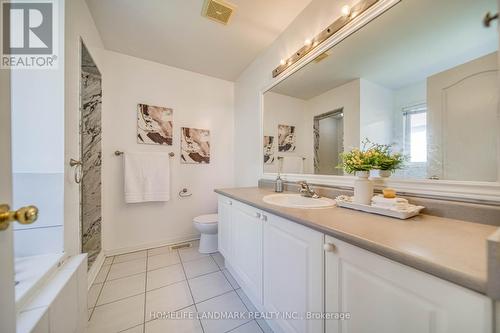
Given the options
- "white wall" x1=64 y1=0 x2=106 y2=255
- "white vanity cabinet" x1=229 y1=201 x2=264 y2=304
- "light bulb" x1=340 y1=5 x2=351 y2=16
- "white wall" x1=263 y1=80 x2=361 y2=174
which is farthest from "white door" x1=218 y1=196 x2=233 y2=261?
"light bulb" x1=340 y1=5 x2=351 y2=16

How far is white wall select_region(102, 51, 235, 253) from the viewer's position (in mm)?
1997

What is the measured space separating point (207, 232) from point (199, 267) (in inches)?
15.1

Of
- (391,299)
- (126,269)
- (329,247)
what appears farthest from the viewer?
(126,269)

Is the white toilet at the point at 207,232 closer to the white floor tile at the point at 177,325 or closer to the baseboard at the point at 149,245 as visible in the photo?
the baseboard at the point at 149,245

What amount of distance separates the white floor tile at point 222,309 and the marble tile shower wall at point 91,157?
1.11 metres

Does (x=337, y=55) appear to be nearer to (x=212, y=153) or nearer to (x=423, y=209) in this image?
(x=423, y=209)

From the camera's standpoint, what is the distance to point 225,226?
65.5 inches

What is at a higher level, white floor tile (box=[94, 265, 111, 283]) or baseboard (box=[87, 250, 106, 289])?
baseboard (box=[87, 250, 106, 289])

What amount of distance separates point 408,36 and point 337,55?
1.37 feet

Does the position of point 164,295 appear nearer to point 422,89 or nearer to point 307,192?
point 307,192

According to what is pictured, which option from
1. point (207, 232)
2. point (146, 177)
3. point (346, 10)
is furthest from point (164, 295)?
point (346, 10)

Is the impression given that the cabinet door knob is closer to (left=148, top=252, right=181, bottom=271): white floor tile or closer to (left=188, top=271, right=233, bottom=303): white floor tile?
(left=188, top=271, right=233, bottom=303): white floor tile

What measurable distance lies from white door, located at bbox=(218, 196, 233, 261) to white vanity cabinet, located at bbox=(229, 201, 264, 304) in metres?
0.06

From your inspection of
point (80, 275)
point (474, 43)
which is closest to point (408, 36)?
point (474, 43)
